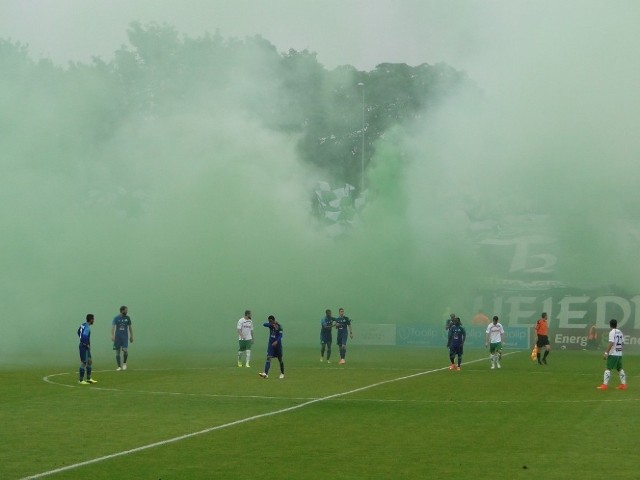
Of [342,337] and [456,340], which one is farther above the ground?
[456,340]

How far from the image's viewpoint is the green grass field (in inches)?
634

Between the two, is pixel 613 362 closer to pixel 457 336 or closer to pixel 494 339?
pixel 457 336

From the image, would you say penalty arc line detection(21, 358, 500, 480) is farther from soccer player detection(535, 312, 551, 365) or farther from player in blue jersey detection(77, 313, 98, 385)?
soccer player detection(535, 312, 551, 365)

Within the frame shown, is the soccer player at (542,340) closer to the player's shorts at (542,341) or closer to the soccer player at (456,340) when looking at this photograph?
the player's shorts at (542,341)

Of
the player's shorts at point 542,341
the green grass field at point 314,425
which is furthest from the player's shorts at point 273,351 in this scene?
the player's shorts at point 542,341

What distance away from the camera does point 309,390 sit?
29.6 metres

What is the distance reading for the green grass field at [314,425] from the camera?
16.1m

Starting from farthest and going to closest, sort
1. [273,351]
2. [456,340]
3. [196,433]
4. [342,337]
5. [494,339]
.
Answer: [342,337] < [494,339] < [456,340] < [273,351] < [196,433]

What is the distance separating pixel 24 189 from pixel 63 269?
16.2 feet

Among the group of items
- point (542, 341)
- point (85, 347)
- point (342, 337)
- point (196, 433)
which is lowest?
point (196, 433)

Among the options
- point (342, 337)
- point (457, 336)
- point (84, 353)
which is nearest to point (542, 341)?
point (457, 336)

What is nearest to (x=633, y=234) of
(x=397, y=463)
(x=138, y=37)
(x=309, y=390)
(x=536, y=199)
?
(x=536, y=199)

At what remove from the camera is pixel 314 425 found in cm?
2136

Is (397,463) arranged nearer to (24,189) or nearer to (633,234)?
(24,189)
